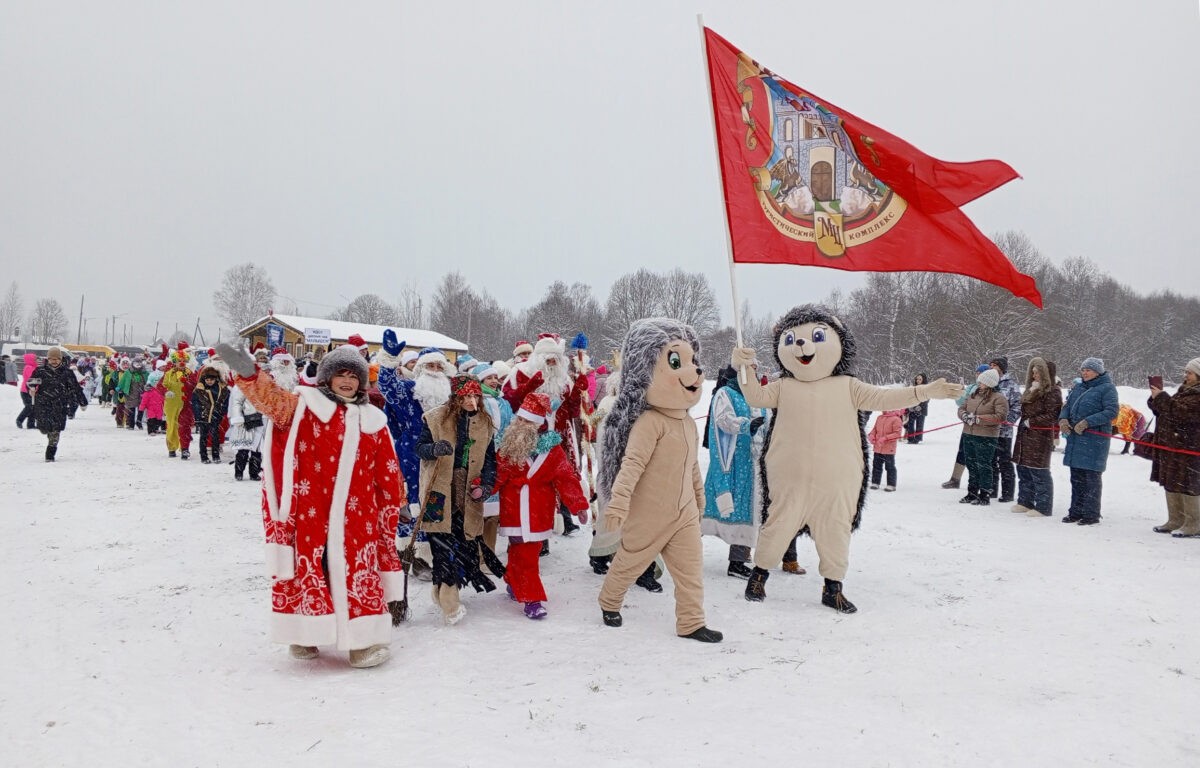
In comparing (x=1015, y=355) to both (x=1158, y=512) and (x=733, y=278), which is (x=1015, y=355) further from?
(x=733, y=278)

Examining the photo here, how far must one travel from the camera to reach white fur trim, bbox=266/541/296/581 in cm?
375

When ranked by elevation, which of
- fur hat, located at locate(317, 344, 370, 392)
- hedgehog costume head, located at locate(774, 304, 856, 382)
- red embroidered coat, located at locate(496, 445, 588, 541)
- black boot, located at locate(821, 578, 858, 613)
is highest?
hedgehog costume head, located at locate(774, 304, 856, 382)

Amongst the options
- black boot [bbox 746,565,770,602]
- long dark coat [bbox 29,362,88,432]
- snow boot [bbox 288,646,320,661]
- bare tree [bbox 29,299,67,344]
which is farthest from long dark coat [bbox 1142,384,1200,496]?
bare tree [bbox 29,299,67,344]

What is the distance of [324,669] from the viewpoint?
12.9ft

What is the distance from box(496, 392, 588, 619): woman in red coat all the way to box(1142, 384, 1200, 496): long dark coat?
7.08 m

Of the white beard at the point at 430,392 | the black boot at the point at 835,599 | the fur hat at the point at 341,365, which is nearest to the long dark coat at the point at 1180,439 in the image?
the black boot at the point at 835,599

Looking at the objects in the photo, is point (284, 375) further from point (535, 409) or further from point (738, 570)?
point (738, 570)

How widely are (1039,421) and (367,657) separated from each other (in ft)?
29.0

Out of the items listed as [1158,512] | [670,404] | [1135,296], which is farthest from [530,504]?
[1135,296]

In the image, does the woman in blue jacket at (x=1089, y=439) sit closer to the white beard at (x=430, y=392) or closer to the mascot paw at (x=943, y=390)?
the mascot paw at (x=943, y=390)

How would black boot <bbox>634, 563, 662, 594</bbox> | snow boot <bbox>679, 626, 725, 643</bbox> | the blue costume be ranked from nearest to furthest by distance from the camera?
snow boot <bbox>679, 626, 725, 643</bbox>, black boot <bbox>634, 563, 662, 594</bbox>, the blue costume

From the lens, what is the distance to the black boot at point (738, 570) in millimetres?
6090

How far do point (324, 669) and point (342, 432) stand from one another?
52.4 inches

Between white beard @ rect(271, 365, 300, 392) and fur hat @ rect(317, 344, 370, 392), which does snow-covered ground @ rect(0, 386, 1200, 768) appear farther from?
white beard @ rect(271, 365, 300, 392)
